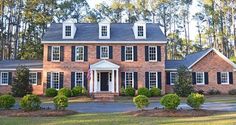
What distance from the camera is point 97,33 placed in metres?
35.7

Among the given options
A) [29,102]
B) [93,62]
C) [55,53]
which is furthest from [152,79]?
[29,102]

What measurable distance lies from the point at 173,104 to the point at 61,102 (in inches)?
244

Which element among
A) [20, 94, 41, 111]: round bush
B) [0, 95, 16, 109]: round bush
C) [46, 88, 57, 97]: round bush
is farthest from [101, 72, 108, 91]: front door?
[20, 94, 41, 111]: round bush

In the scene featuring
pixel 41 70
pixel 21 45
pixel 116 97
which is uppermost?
pixel 21 45

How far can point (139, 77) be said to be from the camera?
3416cm

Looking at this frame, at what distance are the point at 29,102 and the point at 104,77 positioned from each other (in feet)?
54.4

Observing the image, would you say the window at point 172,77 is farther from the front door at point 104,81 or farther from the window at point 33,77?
the window at point 33,77

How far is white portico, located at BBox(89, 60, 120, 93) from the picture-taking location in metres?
32.9

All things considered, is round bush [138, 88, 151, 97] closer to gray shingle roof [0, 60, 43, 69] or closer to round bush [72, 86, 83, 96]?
round bush [72, 86, 83, 96]

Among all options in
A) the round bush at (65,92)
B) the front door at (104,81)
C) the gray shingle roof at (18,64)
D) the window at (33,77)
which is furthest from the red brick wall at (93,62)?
the round bush at (65,92)

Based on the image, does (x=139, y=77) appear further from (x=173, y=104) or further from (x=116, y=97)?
(x=173, y=104)

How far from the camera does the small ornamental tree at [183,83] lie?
1259 inches

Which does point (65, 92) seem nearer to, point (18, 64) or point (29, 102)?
point (18, 64)

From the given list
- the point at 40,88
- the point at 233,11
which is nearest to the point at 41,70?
the point at 40,88
